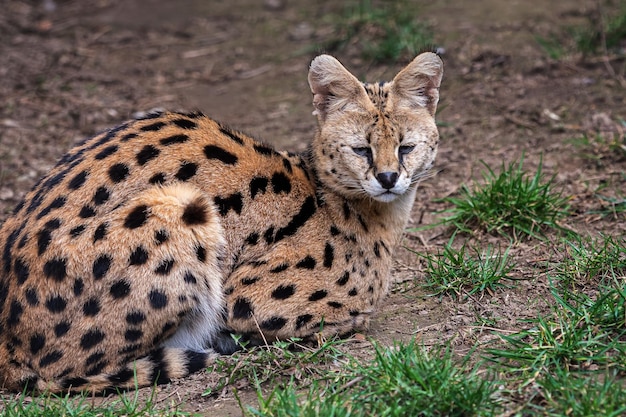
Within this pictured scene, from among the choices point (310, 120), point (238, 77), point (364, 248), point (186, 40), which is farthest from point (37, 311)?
point (186, 40)

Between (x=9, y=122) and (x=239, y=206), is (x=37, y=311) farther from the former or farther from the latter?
(x=9, y=122)

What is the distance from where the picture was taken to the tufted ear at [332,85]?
5.27 meters

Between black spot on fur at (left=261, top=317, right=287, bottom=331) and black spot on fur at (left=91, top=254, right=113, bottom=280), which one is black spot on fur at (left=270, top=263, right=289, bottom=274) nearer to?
black spot on fur at (left=261, top=317, right=287, bottom=331)

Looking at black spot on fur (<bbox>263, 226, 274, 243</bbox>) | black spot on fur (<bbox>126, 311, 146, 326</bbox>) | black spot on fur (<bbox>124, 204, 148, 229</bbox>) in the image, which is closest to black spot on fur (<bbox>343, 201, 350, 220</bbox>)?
black spot on fur (<bbox>263, 226, 274, 243</bbox>)

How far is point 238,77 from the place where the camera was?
9.41m

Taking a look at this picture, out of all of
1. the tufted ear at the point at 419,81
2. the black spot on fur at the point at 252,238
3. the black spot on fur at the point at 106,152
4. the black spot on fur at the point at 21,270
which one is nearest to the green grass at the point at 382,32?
the tufted ear at the point at 419,81

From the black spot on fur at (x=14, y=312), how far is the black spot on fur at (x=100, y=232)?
580 millimetres

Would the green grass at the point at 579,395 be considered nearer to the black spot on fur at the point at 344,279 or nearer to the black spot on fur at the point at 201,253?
the black spot on fur at the point at 344,279

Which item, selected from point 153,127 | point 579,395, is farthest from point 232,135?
point 579,395

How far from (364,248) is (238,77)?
14.9 ft

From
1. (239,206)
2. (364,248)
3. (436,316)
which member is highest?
(239,206)

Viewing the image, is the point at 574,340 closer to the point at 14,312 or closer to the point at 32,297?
the point at 32,297

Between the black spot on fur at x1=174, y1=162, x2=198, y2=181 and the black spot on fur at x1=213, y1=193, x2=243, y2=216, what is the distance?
0.21 metres

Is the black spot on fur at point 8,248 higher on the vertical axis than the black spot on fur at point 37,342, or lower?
higher
